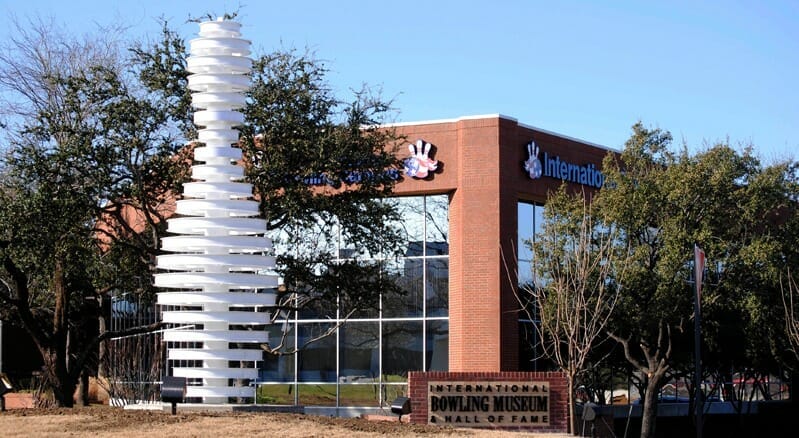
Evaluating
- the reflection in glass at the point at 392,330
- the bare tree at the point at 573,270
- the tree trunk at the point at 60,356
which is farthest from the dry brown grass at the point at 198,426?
the reflection in glass at the point at 392,330

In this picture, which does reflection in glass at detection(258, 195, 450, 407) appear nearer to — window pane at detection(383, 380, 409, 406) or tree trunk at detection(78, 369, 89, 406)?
window pane at detection(383, 380, 409, 406)

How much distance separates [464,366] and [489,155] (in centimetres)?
637

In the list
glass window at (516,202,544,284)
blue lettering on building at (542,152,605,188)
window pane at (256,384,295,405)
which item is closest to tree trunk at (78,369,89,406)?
window pane at (256,384,295,405)

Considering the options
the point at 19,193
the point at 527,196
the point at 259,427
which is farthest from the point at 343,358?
the point at 259,427

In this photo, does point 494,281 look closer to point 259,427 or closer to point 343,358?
point 343,358

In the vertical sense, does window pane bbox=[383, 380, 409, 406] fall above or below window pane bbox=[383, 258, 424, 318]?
below

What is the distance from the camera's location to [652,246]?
106 feet

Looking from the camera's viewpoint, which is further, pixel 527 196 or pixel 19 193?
pixel 527 196

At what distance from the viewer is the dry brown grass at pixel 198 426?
1775cm

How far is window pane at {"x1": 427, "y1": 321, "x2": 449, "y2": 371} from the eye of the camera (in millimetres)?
36094

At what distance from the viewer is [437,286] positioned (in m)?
36.4

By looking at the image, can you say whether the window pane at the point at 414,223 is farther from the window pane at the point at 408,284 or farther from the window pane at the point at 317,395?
the window pane at the point at 317,395

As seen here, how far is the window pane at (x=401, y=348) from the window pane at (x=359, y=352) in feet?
1.04

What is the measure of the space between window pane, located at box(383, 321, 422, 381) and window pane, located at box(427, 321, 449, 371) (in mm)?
321
